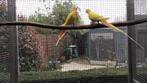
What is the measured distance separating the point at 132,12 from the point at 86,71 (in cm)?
71

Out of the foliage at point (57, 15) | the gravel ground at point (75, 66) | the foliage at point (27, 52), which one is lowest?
the gravel ground at point (75, 66)

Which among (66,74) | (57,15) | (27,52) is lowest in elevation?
(66,74)

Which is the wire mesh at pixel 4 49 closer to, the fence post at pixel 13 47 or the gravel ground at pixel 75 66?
the fence post at pixel 13 47

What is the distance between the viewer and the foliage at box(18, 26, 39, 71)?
3.12m

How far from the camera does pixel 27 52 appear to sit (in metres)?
3.24

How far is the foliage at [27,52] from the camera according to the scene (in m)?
3.12

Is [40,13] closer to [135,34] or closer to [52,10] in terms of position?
[52,10]

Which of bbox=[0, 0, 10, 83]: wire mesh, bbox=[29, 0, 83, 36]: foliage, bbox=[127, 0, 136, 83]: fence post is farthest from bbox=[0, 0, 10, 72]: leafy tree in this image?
bbox=[127, 0, 136, 83]: fence post

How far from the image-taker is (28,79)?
3.13 meters

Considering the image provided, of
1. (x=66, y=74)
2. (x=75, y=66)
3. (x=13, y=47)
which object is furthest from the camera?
(x=66, y=74)

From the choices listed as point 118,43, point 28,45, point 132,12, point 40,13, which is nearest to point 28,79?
point 28,45

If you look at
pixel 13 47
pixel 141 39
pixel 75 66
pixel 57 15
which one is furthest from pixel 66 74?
pixel 141 39

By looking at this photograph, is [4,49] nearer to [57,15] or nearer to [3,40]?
[3,40]

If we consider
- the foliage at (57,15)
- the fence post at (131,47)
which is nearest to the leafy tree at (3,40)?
the foliage at (57,15)
